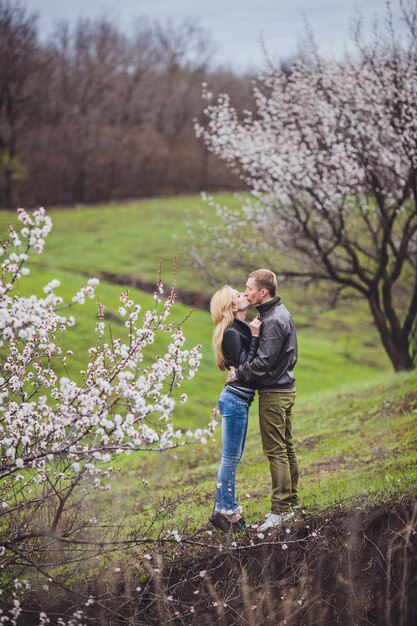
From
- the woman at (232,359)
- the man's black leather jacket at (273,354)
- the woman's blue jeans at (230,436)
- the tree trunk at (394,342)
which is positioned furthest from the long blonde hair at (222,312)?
the tree trunk at (394,342)

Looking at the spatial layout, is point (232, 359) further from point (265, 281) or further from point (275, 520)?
point (275, 520)

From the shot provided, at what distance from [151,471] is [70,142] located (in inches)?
1550

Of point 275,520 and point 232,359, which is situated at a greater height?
point 232,359

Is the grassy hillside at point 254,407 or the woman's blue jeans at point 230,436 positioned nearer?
the woman's blue jeans at point 230,436

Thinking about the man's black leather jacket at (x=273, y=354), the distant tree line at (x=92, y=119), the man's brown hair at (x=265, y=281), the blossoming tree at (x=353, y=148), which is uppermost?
the distant tree line at (x=92, y=119)

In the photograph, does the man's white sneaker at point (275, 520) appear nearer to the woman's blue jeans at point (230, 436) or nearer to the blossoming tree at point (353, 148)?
the woman's blue jeans at point (230, 436)

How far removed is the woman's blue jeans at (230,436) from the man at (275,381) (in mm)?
223

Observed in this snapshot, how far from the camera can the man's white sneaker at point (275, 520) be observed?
745 cm

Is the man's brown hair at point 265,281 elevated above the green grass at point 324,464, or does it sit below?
above

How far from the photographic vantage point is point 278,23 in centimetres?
2397

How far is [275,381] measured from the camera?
24.1ft

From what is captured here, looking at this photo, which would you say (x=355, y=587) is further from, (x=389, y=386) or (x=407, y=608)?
(x=389, y=386)

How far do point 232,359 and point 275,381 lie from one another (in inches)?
21.7

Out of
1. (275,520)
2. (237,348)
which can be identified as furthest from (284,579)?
(237,348)
